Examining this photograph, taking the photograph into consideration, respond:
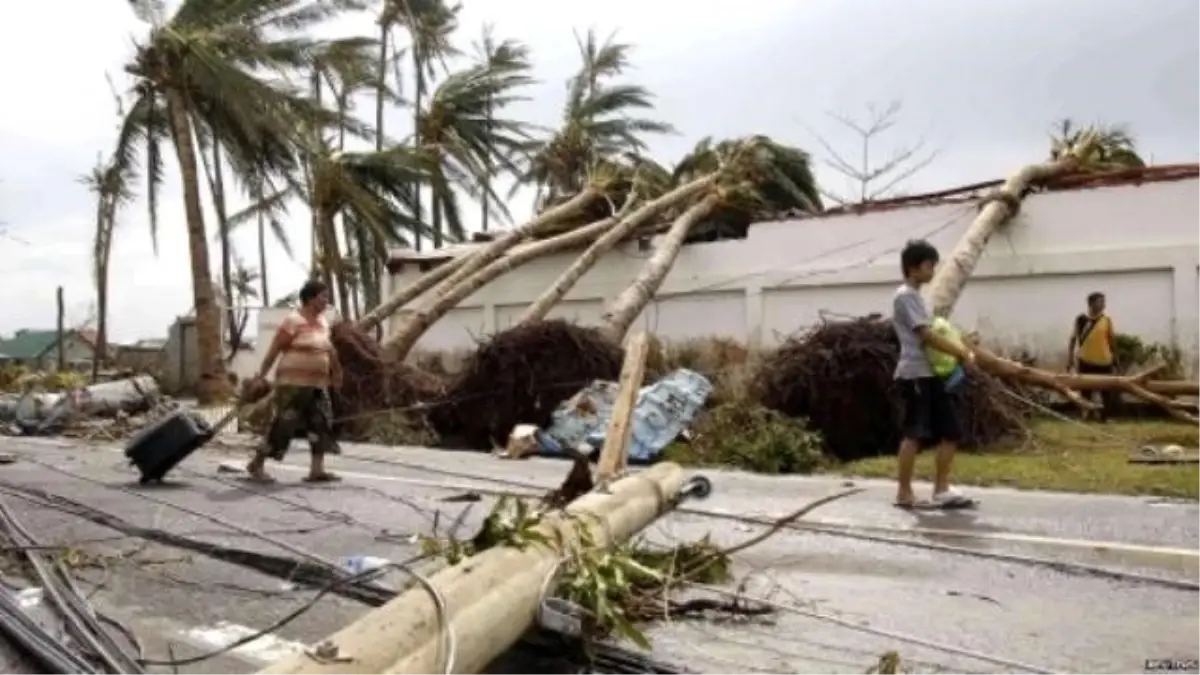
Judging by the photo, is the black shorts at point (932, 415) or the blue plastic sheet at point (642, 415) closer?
the black shorts at point (932, 415)

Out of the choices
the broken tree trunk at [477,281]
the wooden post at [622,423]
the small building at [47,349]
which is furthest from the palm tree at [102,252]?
the wooden post at [622,423]

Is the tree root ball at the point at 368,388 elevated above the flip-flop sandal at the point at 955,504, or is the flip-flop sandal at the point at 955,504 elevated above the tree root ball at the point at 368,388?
the tree root ball at the point at 368,388

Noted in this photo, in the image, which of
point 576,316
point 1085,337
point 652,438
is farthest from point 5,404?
point 1085,337

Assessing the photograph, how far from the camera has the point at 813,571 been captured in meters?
5.58

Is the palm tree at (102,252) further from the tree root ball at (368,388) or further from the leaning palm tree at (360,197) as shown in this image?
the tree root ball at (368,388)

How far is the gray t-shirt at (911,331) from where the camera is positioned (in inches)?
293

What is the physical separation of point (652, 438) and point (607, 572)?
802cm

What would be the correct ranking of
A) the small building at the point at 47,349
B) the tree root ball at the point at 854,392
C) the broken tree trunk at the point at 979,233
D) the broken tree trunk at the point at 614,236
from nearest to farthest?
1. the tree root ball at the point at 854,392
2. the broken tree trunk at the point at 979,233
3. the broken tree trunk at the point at 614,236
4. the small building at the point at 47,349

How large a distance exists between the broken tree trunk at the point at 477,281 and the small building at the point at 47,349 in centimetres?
1581

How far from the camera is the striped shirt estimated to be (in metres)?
9.29

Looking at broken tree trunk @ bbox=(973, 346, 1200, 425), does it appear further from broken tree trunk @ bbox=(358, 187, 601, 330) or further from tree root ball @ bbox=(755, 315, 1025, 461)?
broken tree trunk @ bbox=(358, 187, 601, 330)

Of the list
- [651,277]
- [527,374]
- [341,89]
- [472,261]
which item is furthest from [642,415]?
[341,89]

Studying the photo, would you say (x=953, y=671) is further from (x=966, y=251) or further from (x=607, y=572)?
(x=966, y=251)

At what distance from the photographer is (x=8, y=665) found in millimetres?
3799
